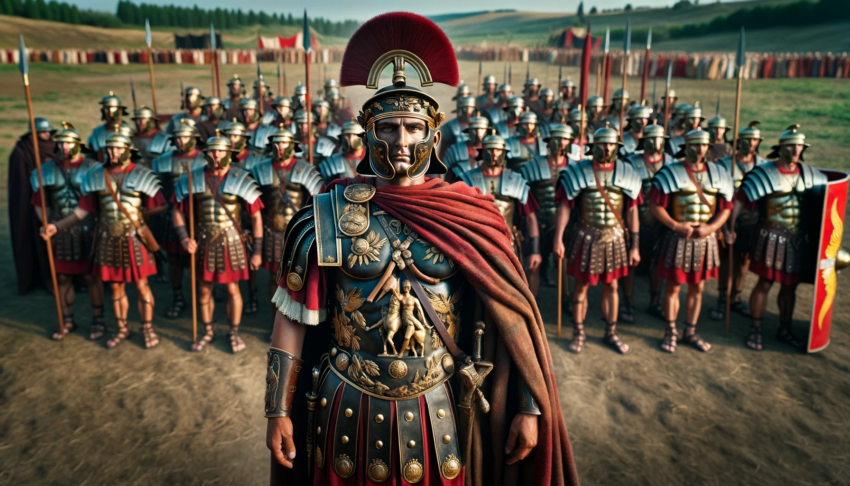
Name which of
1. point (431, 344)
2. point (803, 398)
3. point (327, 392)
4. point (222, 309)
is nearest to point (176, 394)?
point (222, 309)

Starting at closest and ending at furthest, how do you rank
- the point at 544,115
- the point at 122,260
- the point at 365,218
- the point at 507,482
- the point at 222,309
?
the point at 365,218 < the point at 507,482 < the point at 122,260 < the point at 222,309 < the point at 544,115

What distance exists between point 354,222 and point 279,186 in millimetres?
5040

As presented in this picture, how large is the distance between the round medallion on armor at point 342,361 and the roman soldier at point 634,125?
8.18 m

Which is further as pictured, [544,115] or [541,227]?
[544,115]

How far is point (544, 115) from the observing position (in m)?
A: 13.6

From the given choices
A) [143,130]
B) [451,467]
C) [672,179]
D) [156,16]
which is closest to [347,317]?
[451,467]

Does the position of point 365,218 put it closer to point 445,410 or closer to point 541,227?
point 445,410

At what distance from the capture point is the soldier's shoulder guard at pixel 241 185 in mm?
6797

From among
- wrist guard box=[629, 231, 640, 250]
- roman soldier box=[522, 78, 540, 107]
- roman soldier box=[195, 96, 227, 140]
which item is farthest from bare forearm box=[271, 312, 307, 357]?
roman soldier box=[522, 78, 540, 107]

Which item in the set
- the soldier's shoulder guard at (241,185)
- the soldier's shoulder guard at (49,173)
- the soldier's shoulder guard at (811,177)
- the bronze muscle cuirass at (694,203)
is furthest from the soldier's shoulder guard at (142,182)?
the soldier's shoulder guard at (811,177)

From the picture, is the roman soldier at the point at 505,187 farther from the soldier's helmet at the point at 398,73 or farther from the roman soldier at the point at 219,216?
the soldier's helmet at the point at 398,73

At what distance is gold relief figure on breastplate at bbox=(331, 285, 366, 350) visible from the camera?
2738 mm

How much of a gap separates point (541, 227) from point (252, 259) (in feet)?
13.5

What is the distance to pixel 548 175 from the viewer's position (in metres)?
8.29
